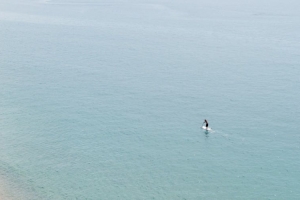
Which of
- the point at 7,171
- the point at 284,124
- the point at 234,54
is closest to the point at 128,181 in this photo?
the point at 7,171

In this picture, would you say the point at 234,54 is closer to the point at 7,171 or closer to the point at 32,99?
the point at 32,99

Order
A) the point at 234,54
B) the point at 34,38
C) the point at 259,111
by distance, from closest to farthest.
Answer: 1. the point at 259,111
2. the point at 234,54
3. the point at 34,38

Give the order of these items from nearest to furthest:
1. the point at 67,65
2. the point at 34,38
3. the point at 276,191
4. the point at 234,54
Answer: the point at 276,191, the point at 67,65, the point at 234,54, the point at 34,38

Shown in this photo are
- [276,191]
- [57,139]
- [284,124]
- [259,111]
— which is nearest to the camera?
[276,191]

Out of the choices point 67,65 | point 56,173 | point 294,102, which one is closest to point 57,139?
point 56,173

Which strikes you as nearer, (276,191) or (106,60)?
(276,191)

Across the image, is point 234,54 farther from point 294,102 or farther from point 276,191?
point 276,191
